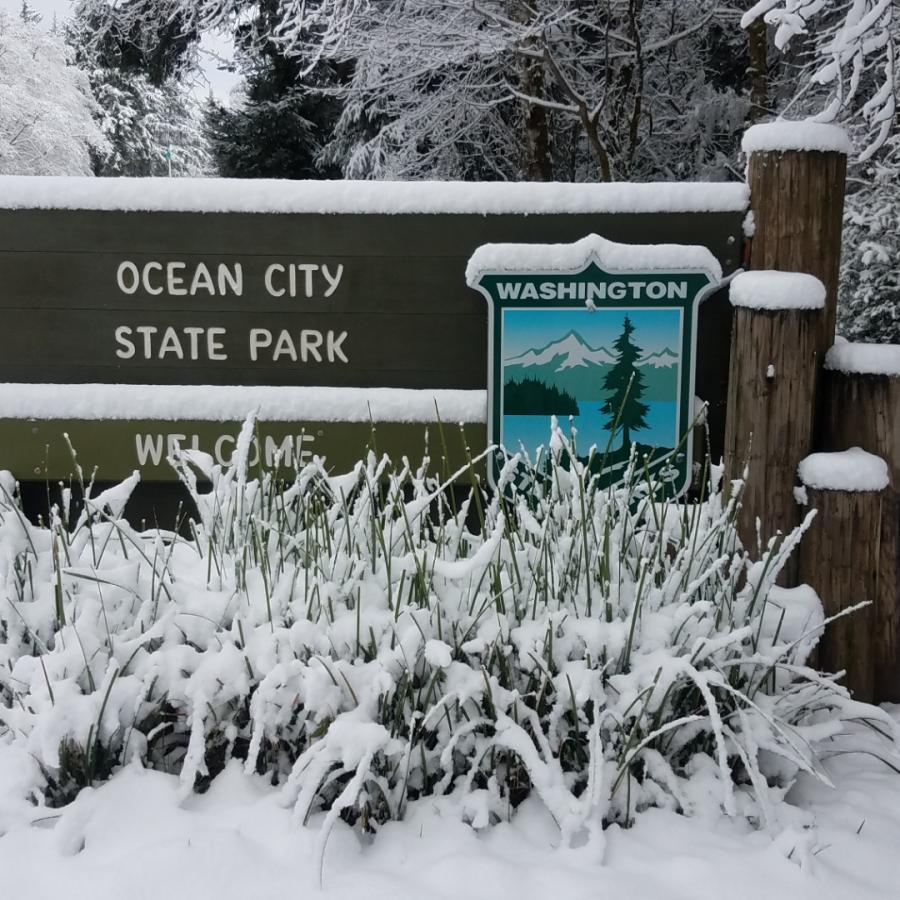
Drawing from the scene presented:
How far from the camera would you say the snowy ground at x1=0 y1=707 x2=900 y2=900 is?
1611mm

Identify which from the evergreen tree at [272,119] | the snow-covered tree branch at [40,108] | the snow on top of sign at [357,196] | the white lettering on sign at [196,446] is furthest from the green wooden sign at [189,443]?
the snow-covered tree branch at [40,108]

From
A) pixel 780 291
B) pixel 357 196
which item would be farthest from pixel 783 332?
pixel 357 196

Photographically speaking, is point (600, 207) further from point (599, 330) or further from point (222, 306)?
point (222, 306)

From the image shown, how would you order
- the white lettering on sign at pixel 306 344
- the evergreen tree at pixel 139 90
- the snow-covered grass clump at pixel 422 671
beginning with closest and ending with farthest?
the snow-covered grass clump at pixel 422 671, the white lettering on sign at pixel 306 344, the evergreen tree at pixel 139 90

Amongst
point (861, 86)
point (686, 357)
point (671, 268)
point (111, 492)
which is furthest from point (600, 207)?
point (861, 86)

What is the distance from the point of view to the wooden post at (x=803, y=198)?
2.64m

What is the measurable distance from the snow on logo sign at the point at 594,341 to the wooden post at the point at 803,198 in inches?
9.4

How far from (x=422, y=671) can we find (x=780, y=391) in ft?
4.31

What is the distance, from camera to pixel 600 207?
9.77 ft

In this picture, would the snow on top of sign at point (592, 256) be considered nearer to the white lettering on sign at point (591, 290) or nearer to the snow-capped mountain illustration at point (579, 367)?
the white lettering on sign at point (591, 290)

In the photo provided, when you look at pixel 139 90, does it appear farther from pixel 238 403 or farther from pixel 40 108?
pixel 238 403

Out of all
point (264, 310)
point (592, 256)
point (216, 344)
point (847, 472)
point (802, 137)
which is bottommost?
point (847, 472)

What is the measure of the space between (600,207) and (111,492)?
170cm

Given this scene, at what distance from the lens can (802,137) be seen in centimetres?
263
